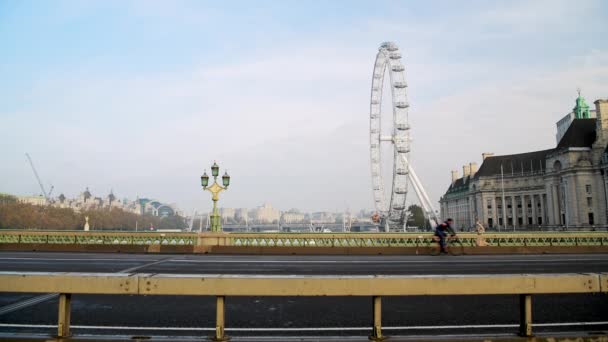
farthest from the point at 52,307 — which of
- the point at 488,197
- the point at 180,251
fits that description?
the point at 488,197

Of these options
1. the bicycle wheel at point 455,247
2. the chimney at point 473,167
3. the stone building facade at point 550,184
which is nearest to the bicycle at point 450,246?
the bicycle wheel at point 455,247

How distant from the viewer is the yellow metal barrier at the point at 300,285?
4883mm

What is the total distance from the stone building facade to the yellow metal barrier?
109516 millimetres

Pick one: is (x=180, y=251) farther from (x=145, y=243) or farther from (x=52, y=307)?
(x=52, y=307)

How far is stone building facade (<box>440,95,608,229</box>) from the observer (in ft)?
324

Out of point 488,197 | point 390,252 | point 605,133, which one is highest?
point 605,133

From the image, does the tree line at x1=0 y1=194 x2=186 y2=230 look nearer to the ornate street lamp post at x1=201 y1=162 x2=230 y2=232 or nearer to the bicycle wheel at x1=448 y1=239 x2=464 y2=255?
the ornate street lamp post at x1=201 y1=162 x2=230 y2=232

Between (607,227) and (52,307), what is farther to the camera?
(607,227)

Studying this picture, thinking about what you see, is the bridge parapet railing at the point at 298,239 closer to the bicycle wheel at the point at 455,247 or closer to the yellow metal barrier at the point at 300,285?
the bicycle wheel at the point at 455,247

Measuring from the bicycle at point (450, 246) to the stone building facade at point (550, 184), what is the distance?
8971 cm

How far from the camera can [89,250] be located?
2611 centimetres

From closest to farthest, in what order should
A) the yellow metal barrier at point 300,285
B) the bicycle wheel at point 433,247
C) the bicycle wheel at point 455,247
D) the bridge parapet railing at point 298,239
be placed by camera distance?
the yellow metal barrier at point 300,285 < the bicycle wheel at point 433,247 < the bicycle wheel at point 455,247 < the bridge parapet railing at point 298,239

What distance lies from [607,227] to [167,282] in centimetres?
10677

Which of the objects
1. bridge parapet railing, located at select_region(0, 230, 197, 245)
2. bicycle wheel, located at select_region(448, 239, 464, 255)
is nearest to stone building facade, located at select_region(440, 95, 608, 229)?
bicycle wheel, located at select_region(448, 239, 464, 255)
